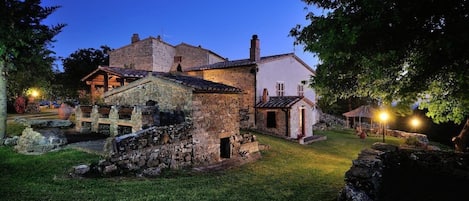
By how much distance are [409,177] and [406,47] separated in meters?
2.89

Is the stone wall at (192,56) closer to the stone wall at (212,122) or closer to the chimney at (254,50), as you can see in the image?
the chimney at (254,50)

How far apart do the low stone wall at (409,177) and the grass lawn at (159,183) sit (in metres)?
1.08

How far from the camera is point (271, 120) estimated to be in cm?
2066

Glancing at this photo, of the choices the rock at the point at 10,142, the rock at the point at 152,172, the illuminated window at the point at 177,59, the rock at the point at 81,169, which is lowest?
the rock at the point at 152,172

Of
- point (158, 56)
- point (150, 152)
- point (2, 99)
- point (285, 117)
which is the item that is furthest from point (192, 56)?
point (150, 152)

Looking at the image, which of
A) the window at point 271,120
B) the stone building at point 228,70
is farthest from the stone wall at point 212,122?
the window at point 271,120

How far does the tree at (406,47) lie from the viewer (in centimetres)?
468

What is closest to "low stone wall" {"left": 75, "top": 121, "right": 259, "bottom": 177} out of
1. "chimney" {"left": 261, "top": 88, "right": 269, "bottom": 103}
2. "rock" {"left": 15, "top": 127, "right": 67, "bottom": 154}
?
"rock" {"left": 15, "top": 127, "right": 67, "bottom": 154}

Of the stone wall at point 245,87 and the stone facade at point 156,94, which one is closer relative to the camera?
the stone facade at point 156,94

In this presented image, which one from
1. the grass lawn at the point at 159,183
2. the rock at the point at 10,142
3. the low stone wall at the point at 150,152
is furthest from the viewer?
the rock at the point at 10,142

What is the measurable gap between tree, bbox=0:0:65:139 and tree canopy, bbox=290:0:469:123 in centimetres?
1116

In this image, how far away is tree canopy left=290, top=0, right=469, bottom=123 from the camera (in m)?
4.68

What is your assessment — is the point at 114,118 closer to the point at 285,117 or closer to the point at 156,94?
the point at 156,94

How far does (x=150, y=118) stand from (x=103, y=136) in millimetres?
2618
